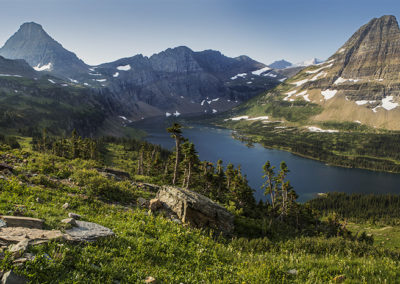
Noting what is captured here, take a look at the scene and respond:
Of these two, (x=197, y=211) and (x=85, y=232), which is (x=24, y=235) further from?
(x=197, y=211)

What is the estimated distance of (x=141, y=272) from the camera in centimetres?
742

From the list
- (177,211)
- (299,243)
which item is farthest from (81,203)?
(299,243)

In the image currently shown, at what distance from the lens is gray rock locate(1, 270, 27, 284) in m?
4.87

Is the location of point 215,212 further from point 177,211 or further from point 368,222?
point 368,222

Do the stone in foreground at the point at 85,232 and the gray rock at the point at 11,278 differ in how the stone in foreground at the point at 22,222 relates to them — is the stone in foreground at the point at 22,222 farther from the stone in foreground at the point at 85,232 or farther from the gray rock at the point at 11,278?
the gray rock at the point at 11,278

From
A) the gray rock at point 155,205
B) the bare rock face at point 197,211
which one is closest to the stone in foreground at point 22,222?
the gray rock at point 155,205

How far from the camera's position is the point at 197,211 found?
18.8 m

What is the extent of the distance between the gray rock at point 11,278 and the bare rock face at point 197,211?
41.7 ft

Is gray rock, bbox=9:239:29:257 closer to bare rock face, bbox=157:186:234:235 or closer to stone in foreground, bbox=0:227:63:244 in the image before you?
stone in foreground, bbox=0:227:63:244

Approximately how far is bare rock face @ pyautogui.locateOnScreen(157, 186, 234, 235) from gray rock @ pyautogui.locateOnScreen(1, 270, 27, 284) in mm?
12701

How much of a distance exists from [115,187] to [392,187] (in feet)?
729

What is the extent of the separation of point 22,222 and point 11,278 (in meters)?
4.39

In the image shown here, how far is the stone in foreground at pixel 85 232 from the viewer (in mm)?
8206

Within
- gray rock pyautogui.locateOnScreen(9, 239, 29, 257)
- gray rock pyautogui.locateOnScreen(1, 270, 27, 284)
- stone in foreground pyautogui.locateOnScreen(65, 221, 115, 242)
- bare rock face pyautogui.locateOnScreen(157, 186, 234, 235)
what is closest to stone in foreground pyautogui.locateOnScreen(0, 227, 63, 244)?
gray rock pyautogui.locateOnScreen(9, 239, 29, 257)
